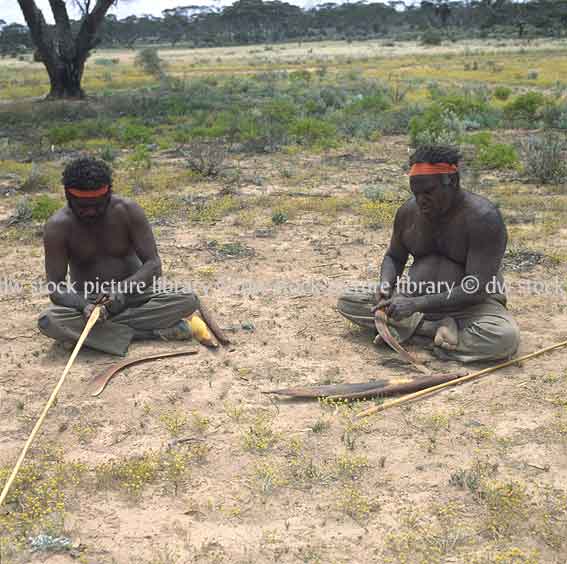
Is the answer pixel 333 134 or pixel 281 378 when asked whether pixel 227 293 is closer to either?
pixel 281 378

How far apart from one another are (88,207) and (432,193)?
6.62 feet

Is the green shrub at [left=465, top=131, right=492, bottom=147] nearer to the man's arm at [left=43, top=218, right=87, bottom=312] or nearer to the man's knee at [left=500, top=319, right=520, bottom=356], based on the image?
the man's knee at [left=500, top=319, right=520, bottom=356]

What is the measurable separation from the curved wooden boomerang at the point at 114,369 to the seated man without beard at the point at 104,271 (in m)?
0.17

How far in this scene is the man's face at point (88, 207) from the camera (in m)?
4.27

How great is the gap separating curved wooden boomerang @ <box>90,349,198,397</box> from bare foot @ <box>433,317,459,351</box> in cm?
150

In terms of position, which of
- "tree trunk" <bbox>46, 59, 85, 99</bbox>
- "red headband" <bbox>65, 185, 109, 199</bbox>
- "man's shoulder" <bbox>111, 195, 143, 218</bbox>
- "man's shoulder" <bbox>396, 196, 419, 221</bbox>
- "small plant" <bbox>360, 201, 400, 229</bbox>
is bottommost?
"small plant" <bbox>360, 201, 400, 229</bbox>

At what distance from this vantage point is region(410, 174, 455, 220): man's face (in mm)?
4113

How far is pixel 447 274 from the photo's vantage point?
4.44 metres

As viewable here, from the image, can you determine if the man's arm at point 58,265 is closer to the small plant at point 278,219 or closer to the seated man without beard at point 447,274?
the seated man without beard at point 447,274

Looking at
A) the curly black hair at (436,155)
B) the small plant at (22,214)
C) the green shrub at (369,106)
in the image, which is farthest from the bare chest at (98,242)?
the green shrub at (369,106)

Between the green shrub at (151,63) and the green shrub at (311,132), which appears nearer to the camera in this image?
the green shrub at (311,132)

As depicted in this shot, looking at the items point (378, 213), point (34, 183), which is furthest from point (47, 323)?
point (34, 183)

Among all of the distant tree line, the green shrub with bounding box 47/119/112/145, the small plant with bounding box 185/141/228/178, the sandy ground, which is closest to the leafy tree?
the green shrub with bounding box 47/119/112/145

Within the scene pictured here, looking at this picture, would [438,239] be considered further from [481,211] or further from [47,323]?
[47,323]
